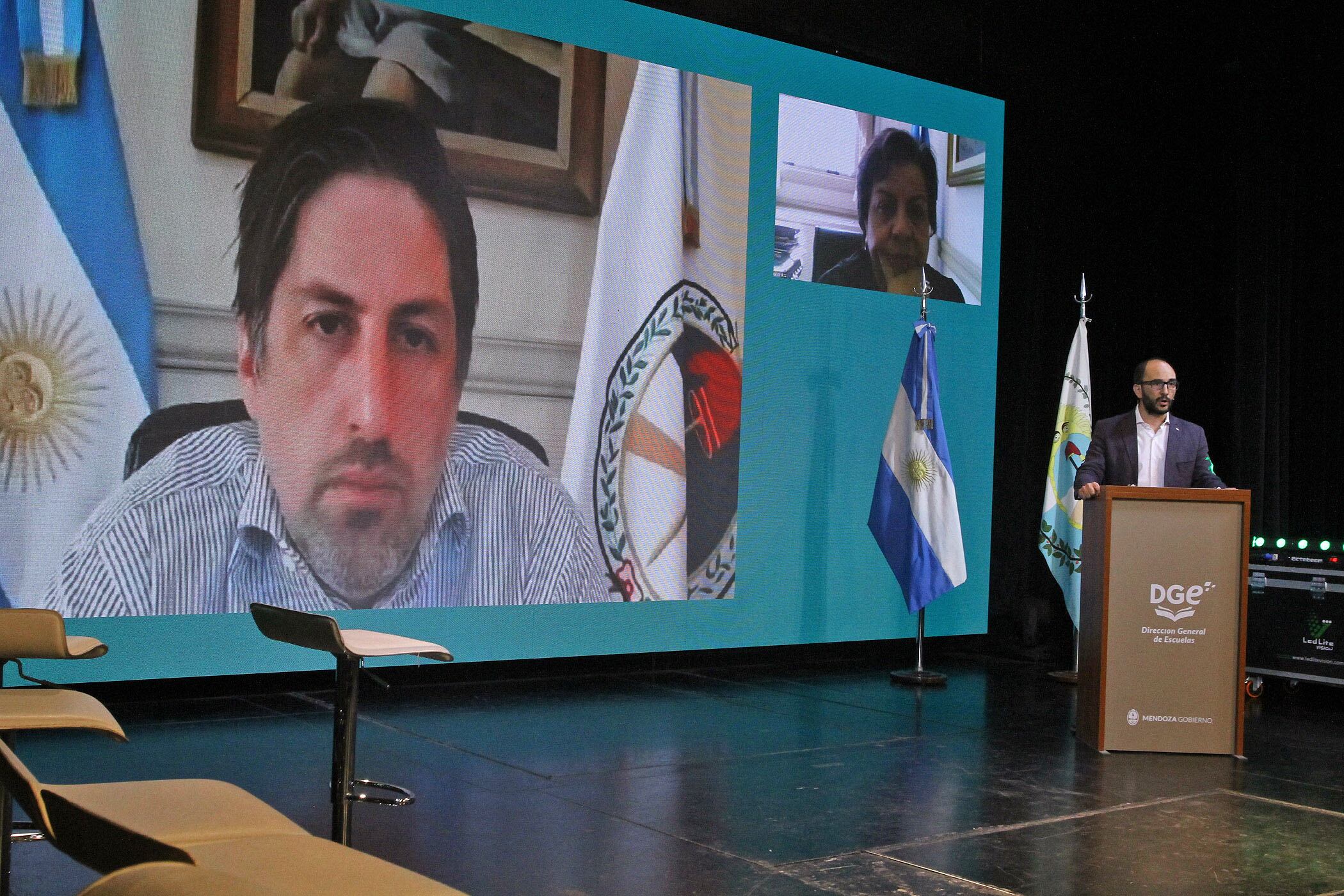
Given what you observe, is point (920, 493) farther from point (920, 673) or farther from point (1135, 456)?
point (1135, 456)

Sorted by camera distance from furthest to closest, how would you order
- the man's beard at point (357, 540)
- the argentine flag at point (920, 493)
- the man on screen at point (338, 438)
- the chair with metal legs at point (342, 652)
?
the argentine flag at point (920, 493)
the man's beard at point (357, 540)
the man on screen at point (338, 438)
the chair with metal legs at point (342, 652)

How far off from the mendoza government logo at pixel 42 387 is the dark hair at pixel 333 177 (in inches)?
26.7

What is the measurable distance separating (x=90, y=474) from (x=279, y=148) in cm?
159

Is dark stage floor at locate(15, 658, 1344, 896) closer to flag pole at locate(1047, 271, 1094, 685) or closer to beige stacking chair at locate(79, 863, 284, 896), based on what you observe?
flag pole at locate(1047, 271, 1094, 685)

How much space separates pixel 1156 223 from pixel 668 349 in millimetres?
3579

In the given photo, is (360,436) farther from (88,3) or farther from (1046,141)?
(1046,141)

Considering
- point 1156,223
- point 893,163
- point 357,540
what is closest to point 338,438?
point 357,540

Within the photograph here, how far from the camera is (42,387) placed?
5219mm

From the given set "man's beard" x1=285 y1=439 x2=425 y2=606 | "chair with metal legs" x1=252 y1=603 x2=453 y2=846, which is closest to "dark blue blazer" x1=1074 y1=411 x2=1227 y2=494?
"man's beard" x1=285 y1=439 x2=425 y2=606

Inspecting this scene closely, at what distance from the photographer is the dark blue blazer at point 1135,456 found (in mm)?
5672

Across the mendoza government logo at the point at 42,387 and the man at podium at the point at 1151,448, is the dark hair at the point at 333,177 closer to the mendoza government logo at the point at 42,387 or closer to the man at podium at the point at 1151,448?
the mendoza government logo at the point at 42,387

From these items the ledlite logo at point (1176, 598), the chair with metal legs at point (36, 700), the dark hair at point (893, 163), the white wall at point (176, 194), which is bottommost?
the chair with metal legs at point (36, 700)

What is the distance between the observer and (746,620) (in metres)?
7.18

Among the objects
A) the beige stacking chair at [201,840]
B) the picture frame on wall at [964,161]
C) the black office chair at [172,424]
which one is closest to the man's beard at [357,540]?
the black office chair at [172,424]
